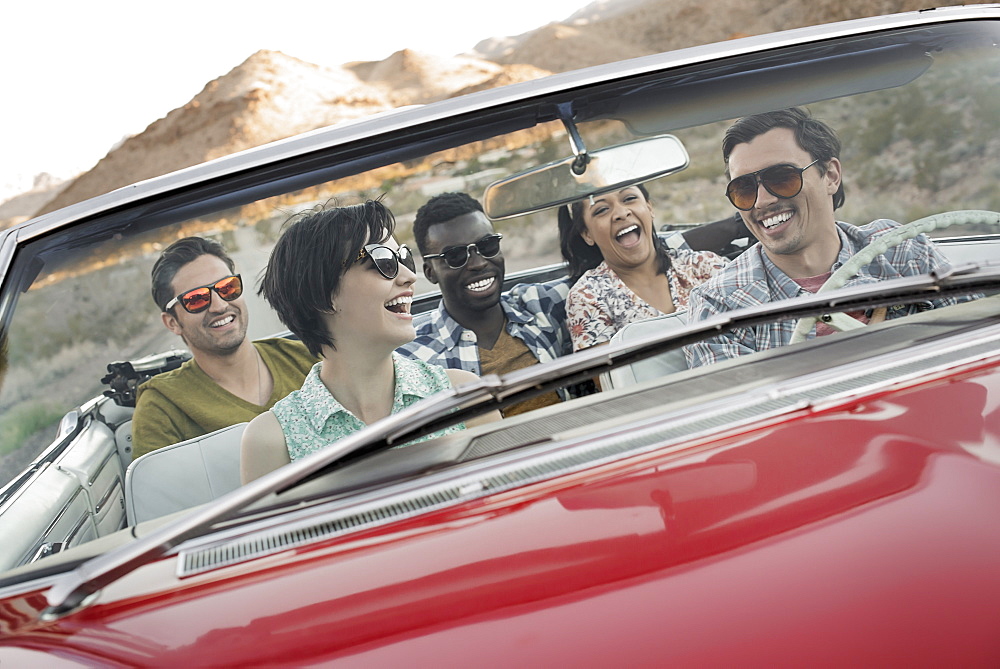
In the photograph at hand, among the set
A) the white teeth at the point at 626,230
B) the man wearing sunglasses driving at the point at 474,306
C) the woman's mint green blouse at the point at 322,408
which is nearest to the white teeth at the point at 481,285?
the man wearing sunglasses driving at the point at 474,306

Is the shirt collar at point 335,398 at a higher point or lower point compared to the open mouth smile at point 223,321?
lower

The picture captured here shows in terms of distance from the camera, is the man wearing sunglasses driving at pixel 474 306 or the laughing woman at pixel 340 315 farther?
the man wearing sunglasses driving at pixel 474 306

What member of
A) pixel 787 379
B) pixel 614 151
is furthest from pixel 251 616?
pixel 614 151

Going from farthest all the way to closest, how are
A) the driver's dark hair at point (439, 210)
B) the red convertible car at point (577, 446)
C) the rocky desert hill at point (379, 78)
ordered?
the rocky desert hill at point (379, 78), the driver's dark hair at point (439, 210), the red convertible car at point (577, 446)

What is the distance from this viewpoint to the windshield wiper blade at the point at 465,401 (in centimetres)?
141

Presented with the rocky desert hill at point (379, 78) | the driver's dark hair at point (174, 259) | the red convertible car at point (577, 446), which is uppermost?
the rocky desert hill at point (379, 78)

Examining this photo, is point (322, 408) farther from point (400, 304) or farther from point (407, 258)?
point (407, 258)

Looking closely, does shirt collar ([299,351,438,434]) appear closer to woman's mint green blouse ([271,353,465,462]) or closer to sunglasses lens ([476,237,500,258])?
woman's mint green blouse ([271,353,465,462])

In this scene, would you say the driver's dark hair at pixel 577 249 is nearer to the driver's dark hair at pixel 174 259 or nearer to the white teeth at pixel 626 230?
the white teeth at pixel 626 230

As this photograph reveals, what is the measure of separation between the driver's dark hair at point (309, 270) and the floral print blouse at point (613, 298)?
0.68 m

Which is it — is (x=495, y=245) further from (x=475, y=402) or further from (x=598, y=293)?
(x=475, y=402)

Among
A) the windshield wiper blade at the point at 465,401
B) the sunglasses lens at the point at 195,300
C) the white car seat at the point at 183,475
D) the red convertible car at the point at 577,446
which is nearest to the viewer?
the red convertible car at the point at 577,446

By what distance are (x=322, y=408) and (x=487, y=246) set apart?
659 mm

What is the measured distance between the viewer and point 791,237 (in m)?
2.30
